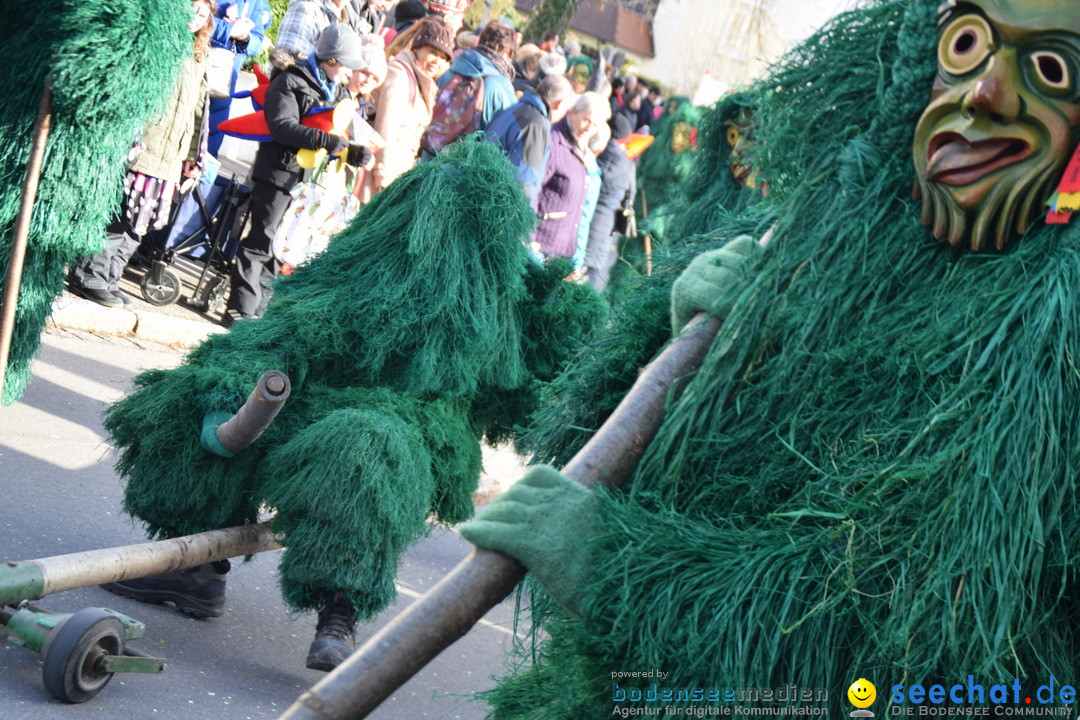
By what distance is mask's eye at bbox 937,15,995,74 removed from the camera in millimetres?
1762

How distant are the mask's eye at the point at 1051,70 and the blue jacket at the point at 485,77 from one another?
17.2 ft

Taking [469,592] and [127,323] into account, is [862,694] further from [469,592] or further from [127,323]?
[127,323]

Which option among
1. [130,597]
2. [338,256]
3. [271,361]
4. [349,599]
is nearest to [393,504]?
[349,599]

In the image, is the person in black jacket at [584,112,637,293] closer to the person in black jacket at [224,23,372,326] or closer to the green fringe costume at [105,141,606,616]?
the person in black jacket at [224,23,372,326]

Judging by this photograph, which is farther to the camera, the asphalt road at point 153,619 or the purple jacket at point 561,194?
the purple jacket at point 561,194

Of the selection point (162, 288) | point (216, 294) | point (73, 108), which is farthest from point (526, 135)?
point (73, 108)

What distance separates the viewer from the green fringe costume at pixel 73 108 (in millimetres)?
3506

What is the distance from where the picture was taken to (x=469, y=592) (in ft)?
5.49

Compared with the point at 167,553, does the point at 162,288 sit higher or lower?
higher

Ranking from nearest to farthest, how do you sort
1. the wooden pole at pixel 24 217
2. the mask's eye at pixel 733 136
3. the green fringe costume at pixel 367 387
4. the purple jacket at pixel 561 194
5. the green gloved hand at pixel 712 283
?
1. the green gloved hand at pixel 712 283
2. the green fringe costume at pixel 367 387
3. the wooden pole at pixel 24 217
4. the mask's eye at pixel 733 136
5. the purple jacket at pixel 561 194

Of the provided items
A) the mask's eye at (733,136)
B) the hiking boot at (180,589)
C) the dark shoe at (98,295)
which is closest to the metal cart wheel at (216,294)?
the dark shoe at (98,295)

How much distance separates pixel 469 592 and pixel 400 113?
5.09 m

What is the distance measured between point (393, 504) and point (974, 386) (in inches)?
77.2

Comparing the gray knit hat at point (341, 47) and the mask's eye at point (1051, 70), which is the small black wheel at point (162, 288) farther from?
the mask's eye at point (1051, 70)
